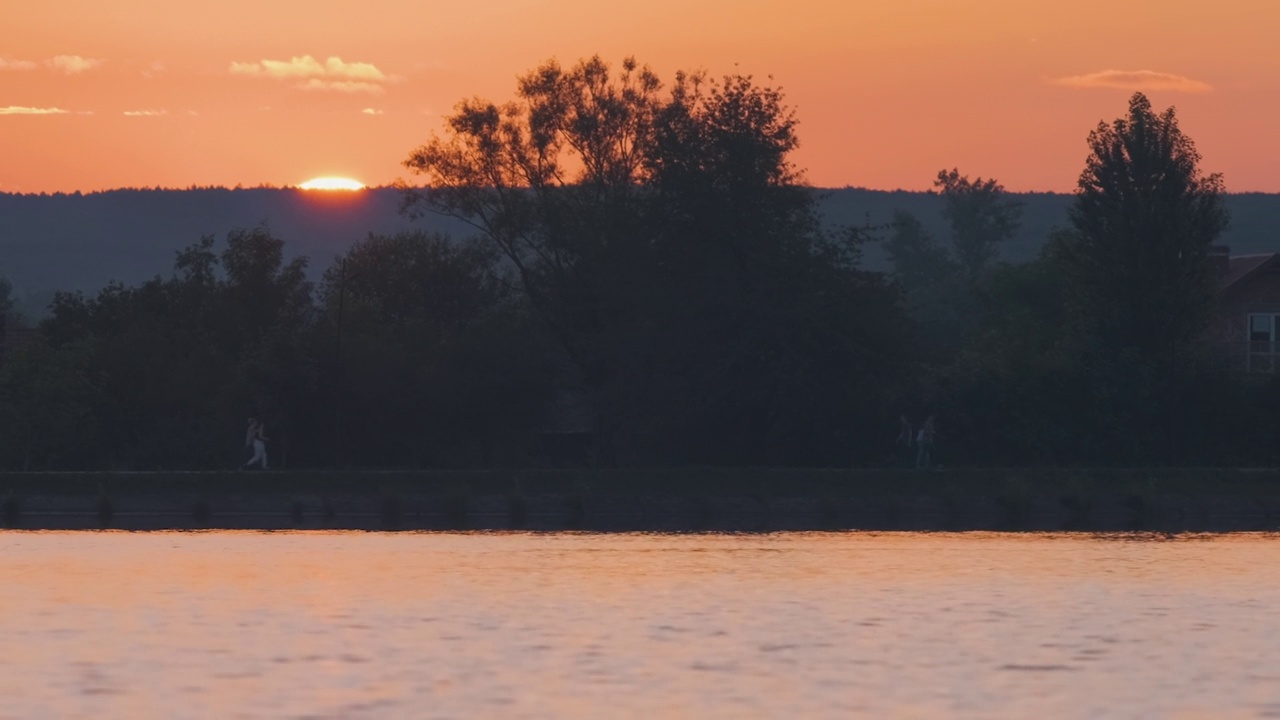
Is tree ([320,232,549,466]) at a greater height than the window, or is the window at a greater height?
the window

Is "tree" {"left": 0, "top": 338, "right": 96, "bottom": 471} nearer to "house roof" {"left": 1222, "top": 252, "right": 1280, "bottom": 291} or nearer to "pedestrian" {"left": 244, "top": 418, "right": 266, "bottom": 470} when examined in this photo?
"pedestrian" {"left": 244, "top": 418, "right": 266, "bottom": 470}

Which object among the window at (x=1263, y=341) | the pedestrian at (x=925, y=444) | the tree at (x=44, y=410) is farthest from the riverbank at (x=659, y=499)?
the window at (x=1263, y=341)

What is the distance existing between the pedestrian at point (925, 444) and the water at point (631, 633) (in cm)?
2050

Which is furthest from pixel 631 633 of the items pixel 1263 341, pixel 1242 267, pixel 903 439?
pixel 1242 267

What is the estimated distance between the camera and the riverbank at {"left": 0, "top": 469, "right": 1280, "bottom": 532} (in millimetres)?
47375

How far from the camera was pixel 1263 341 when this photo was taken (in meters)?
75.5

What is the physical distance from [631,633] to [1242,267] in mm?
70559

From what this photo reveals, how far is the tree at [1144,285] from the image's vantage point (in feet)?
192

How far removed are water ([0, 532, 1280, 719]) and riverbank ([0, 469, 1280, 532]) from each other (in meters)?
12.7

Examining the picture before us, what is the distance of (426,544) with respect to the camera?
3694 cm

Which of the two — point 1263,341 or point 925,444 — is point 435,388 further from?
point 1263,341

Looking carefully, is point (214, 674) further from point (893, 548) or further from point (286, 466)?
point (286, 466)

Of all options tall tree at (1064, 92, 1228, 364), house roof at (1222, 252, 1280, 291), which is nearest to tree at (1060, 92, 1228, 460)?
tall tree at (1064, 92, 1228, 364)

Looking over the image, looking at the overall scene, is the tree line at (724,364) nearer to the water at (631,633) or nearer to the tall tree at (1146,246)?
the tall tree at (1146,246)
